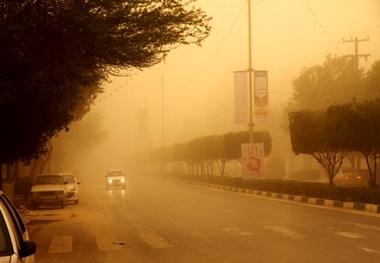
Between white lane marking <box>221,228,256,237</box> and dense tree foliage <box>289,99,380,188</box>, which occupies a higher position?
dense tree foliage <box>289,99,380,188</box>

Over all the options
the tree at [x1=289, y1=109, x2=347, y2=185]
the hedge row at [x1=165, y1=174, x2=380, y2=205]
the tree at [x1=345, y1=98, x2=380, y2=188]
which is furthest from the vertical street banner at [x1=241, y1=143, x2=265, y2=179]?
the tree at [x1=345, y1=98, x2=380, y2=188]

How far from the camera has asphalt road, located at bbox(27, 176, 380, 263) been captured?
41.4 feet

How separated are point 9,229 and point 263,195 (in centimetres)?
3398

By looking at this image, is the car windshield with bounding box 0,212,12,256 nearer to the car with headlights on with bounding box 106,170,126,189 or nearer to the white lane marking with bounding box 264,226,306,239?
the white lane marking with bounding box 264,226,306,239

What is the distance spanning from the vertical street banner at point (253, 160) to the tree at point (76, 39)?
25.2m

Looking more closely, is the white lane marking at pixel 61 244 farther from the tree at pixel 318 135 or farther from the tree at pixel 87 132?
the tree at pixel 87 132

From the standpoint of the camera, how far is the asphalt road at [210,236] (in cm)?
1262

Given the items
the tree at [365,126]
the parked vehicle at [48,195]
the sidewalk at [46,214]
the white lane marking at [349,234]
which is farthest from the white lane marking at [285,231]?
the parked vehicle at [48,195]

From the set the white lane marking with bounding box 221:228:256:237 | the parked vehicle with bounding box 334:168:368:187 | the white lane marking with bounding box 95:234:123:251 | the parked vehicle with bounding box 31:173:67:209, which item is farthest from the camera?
the parked vehicle with bounding box 334:168:368:187

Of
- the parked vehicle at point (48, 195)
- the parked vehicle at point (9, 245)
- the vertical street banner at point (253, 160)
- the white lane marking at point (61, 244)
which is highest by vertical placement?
the vertical street banner at point (253, 160)

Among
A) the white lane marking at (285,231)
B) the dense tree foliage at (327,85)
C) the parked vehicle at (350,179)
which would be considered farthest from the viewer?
the dense tree foliage at (327,85)

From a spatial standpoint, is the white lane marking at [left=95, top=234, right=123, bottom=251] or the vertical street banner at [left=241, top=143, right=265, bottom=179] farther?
the vertical street banner at [left=241, top=143, right=265, bottom=179]

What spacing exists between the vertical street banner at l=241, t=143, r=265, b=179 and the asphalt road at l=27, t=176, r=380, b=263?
15.5 metres

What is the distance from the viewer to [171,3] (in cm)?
1511
